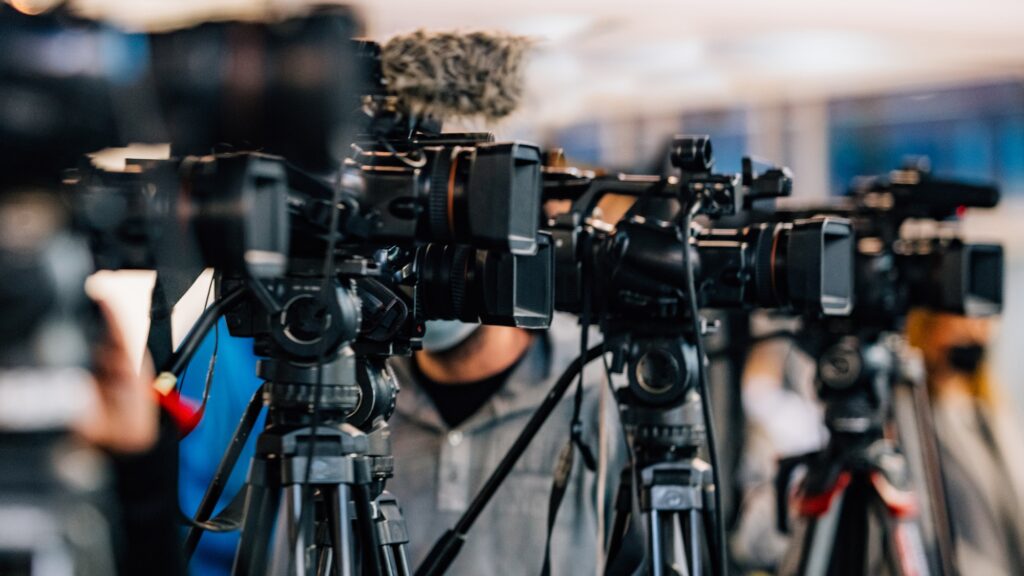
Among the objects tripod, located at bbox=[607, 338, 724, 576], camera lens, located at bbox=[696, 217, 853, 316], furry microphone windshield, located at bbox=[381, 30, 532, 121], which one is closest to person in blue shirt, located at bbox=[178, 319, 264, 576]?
furry microphone windshield, located at bbox=[381, 30, 532, 121]

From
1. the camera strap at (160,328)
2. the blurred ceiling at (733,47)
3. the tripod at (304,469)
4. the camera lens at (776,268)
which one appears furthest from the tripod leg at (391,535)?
the blurred ceiling at (733,47)

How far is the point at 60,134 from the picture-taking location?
0.89 meters

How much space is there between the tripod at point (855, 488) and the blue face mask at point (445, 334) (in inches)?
26.6

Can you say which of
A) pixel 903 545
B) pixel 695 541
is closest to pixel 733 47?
pixel 903 545

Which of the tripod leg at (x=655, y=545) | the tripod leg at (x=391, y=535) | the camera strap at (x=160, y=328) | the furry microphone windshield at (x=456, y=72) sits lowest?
the tripod leg at (x=655, y=545)

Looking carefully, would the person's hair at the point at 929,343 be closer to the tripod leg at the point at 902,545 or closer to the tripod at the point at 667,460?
the tripod leg at the point at 902,545

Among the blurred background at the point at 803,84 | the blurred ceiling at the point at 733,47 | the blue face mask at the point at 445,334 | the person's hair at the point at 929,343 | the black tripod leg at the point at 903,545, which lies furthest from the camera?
the blurred background at the point at 803,84

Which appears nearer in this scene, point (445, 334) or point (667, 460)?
point (667, 460)

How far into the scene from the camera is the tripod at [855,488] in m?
2.29

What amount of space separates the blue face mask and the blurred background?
1363mm

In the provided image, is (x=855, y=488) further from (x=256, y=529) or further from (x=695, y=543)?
(x=256, y=529)

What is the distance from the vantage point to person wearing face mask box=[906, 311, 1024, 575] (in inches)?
121

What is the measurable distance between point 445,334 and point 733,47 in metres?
2.55

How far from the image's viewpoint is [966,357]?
10.3ft
